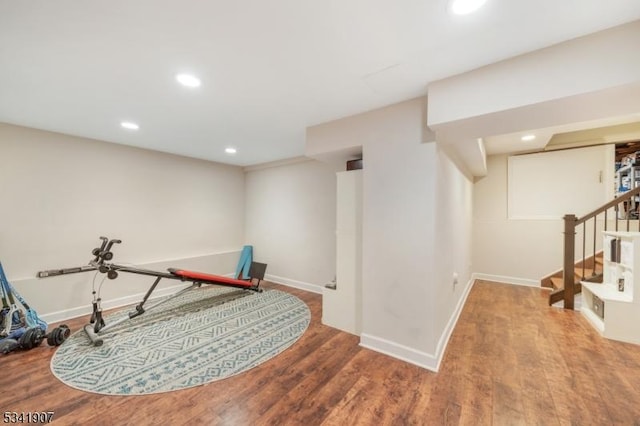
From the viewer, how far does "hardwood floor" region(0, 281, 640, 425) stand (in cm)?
163

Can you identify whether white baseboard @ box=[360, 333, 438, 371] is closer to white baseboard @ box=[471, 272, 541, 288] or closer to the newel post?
the newel post

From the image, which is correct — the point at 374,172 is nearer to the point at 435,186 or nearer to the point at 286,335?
the point at 435,186

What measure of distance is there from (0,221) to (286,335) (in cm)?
359

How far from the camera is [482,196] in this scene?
17.0ft

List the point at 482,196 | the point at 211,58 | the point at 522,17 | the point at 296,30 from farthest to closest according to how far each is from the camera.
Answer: the point at 482,196, the point at 211,58, the point at 296,30, the point at 522,17

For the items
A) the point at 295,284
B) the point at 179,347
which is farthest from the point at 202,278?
the point at 295,284

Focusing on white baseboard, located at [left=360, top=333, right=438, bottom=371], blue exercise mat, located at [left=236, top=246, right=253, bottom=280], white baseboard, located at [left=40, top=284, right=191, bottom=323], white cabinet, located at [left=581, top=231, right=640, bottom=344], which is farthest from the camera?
blue exercise mat, located at [left=236, top=246, right=253, bottom=280]

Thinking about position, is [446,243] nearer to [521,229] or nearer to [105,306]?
[521,229]

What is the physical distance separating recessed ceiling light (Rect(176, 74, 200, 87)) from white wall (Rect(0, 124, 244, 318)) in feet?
8.59

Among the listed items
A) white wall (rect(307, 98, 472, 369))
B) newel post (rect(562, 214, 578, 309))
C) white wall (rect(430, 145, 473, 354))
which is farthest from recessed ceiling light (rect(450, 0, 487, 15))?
newel post (rect(562, 214, 578, 309))

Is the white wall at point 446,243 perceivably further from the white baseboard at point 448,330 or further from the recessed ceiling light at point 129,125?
the recessed ceiling light at point 129,125

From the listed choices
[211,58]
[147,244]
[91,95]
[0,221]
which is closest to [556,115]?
[211,58]

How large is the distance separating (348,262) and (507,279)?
3.98 metres

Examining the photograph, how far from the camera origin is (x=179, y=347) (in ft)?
8.16
